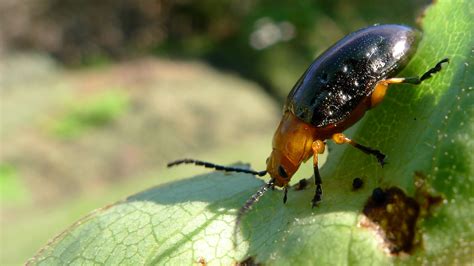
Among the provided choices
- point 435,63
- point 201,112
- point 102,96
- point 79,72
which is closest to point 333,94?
point 435,63

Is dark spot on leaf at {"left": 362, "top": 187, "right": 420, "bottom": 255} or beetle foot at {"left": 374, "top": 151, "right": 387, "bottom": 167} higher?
beetle foot at {"left": 374, "top": 151, "right": 387, "bottom": 167}

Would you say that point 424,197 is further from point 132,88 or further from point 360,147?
point 132,88

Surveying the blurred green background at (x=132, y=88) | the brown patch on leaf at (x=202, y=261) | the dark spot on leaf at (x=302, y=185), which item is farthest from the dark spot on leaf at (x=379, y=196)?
the blurred green background at (x=132, y=88)

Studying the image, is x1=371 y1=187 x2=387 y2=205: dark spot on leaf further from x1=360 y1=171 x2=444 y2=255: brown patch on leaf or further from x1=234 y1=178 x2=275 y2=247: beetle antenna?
x1=234 y1=178 x2=275 y2=247: beetle antenna

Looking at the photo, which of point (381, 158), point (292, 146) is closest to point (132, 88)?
point (292, 146)

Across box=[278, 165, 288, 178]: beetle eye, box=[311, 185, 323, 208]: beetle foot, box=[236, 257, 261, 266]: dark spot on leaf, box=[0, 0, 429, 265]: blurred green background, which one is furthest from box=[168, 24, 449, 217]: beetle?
box=[0, 0, 429, 265]: blurred green background

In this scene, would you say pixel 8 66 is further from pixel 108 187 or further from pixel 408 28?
pixel 408 28
